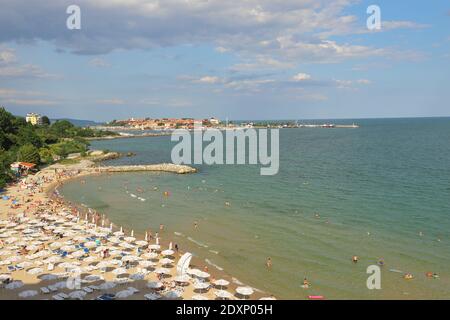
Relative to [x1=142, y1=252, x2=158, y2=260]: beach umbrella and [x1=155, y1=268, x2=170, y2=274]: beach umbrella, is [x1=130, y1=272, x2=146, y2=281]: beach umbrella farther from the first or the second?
[x1=142, y1=252, x2=158, y2=260]: beach umbrella

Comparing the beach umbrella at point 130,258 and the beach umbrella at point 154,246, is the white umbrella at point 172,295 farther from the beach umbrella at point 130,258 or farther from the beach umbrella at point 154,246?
the beach umbrella at point 154,246

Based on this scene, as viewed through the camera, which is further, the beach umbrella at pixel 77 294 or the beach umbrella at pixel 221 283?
the beach umbrella at pixel 221 283

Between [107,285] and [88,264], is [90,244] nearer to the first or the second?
[88,264]

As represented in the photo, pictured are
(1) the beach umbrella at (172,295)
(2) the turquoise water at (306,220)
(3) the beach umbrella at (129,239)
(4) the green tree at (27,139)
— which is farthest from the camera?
(4) the green tree at (27,139)

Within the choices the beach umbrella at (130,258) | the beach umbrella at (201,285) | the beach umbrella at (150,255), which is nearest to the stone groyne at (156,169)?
the beach umbrella at (150,255)

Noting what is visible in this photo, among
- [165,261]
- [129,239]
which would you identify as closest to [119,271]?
[165,261]
